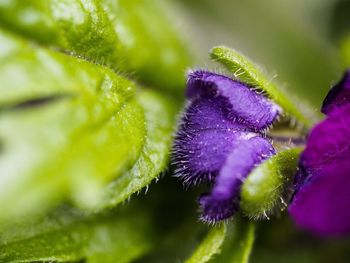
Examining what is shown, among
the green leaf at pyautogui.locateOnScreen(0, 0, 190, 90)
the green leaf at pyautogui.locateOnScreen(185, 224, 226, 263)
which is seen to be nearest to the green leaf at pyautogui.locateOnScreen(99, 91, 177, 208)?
the green leaf at pyautogui.locateOnScreen(0, 0, 190, 90)

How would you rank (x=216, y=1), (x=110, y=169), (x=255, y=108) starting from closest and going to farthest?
(x=110, y=169), (x=255, y=108), (x=216, y=1)

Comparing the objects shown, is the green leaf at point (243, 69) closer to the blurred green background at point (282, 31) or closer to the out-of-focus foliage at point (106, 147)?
the out-of-focus foliage at point (106, 147)

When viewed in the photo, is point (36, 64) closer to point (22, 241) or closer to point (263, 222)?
point (22, 241)

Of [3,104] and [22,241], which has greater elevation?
[3,104]

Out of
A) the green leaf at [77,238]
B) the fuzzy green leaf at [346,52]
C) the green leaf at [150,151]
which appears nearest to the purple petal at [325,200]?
the green leaf at [150,151]

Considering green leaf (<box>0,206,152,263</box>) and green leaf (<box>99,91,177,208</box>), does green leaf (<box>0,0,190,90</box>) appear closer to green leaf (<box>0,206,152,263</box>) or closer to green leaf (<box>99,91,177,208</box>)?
green leaf (<box>99,91,177,208</box>)

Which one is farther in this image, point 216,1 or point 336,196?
point 216,1

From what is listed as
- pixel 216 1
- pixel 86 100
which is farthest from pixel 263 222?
pixel 216 1
